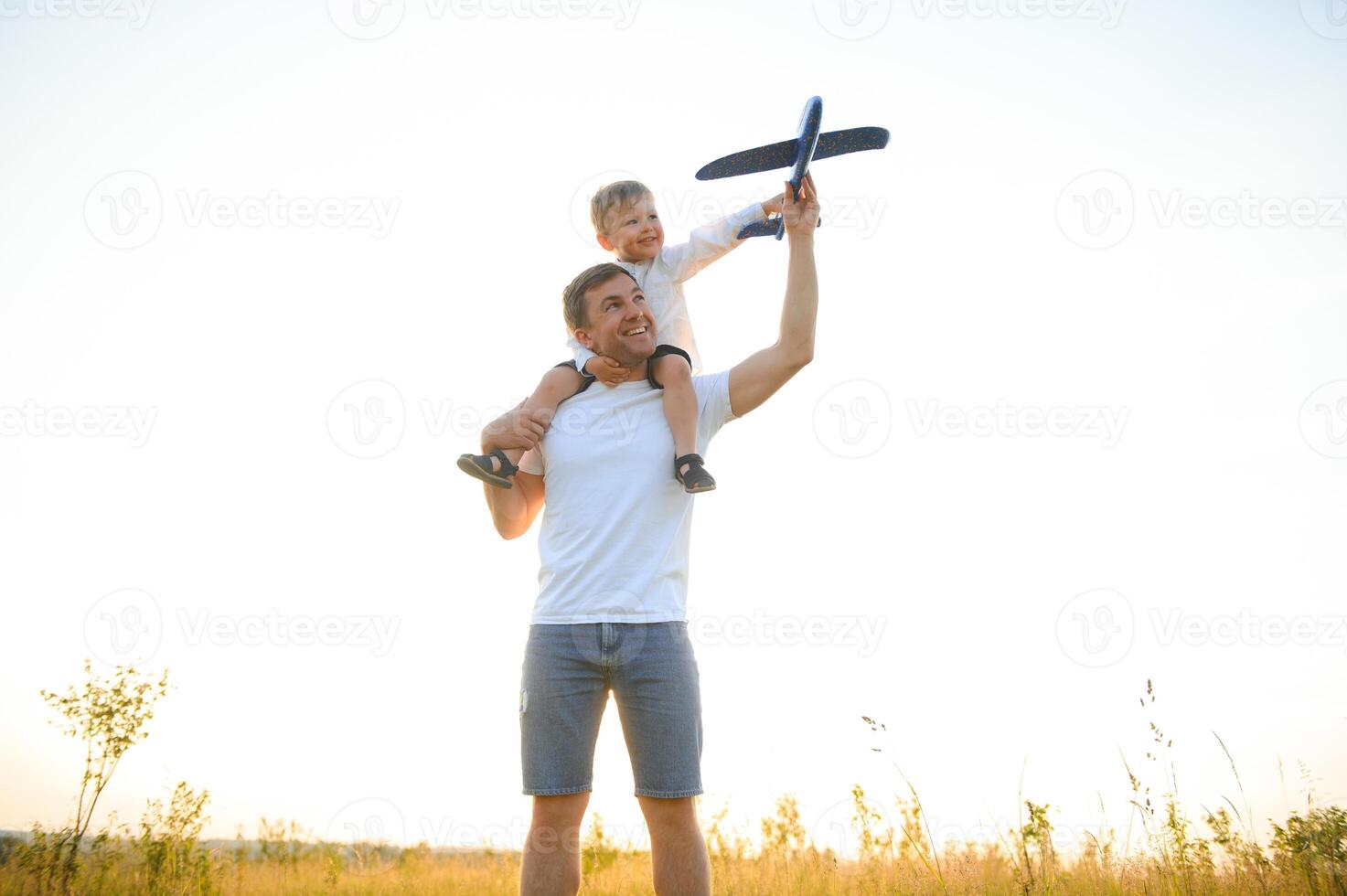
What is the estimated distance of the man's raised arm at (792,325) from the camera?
2.99m

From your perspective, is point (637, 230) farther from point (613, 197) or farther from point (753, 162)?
point (753, 162)

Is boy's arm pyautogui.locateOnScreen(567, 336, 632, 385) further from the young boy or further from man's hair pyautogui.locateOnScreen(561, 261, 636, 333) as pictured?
man's hair pyautogui.locateOnScreen(561, 261, 636, 333)

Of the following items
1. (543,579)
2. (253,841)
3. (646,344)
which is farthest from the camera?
(253,841)

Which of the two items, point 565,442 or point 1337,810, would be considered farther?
point 1337,810

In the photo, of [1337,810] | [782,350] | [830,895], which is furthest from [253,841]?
[1337,810]

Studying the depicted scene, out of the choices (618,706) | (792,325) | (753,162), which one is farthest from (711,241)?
(618,706)

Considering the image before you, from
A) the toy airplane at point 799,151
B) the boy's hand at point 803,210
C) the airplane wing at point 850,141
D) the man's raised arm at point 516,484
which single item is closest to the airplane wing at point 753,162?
the toy airplane at point 799,151

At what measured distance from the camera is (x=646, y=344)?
3.15 metres

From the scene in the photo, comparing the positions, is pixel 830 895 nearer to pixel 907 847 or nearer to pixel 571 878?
pixel 907 847

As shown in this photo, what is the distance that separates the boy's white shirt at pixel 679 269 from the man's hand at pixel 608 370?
1.66 ft

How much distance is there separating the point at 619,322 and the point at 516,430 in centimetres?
52

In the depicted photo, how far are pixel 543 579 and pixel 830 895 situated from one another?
278 cm

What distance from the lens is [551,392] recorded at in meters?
3.32

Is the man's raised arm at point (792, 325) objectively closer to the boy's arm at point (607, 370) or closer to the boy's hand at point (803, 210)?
the boy's hand at point (803, 210)
